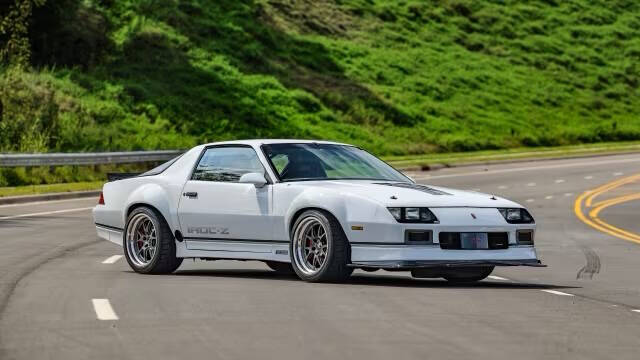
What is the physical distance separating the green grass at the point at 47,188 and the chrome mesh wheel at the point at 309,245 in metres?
20.2

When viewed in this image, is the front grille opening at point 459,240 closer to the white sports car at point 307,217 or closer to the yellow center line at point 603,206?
the white sports car at point 307,217

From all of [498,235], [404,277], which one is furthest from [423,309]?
[404,277]

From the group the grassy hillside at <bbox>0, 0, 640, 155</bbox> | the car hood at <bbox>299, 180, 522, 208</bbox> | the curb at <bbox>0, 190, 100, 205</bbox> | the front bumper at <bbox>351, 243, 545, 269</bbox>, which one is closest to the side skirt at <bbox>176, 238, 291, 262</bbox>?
the car hood at <bbox>299, 180, 522, 208</bbox>

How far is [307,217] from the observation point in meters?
13.9

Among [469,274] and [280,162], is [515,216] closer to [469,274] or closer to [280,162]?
[469,274]

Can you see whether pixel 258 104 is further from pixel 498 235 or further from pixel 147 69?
pixel 498 235

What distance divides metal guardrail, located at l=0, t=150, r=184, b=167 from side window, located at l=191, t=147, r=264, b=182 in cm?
2153

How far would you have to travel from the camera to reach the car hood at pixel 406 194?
13641mm

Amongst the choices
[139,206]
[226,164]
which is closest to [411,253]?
[226,164]

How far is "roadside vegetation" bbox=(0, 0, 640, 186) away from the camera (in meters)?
51.8

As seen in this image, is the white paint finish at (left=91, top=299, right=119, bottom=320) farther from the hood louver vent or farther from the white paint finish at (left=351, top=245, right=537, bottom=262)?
the hood louver vent

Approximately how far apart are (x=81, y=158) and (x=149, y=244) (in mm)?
24124

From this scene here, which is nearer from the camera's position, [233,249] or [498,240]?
[498,240]

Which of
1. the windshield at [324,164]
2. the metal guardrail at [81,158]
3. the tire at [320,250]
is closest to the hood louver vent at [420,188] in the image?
the windshield at [324,164]
